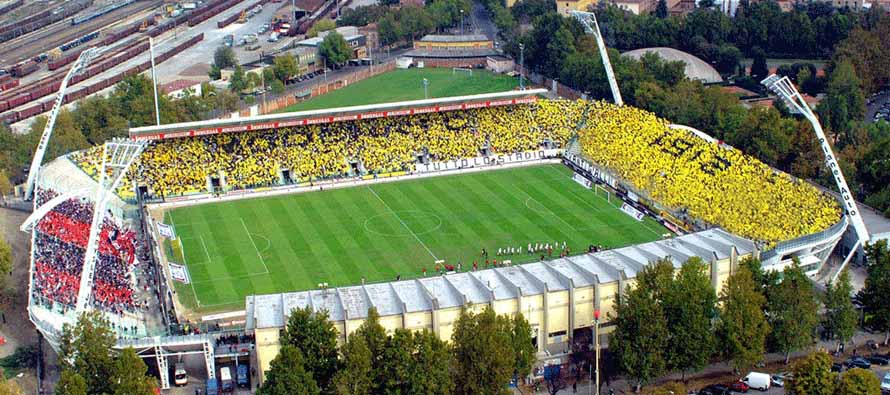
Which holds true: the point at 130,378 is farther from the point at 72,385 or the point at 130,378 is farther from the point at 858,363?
the point at 858,363

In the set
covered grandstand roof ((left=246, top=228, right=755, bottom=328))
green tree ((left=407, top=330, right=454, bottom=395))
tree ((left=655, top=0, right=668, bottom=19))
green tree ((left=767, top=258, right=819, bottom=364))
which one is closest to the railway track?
tree ((left=655, top=0, right=668, bottom=19))

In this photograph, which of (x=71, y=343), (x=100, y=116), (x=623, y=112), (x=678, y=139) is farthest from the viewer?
(x=100, y=116)

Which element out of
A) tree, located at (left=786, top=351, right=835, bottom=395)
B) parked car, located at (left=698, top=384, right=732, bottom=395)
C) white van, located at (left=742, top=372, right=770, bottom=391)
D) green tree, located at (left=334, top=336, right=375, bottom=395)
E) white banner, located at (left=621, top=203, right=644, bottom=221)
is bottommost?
parked car, located at (left=698, top=384, right=732, bottom=395)

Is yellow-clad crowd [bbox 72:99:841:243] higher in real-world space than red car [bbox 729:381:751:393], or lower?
higher

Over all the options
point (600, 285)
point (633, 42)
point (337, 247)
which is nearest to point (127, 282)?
point (337, 247)

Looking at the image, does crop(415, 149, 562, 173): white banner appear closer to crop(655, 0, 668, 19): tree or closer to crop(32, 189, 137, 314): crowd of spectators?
crop(32, 189, 137, 314): crowd of spectators

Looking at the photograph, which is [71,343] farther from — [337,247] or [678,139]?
[678,139]
